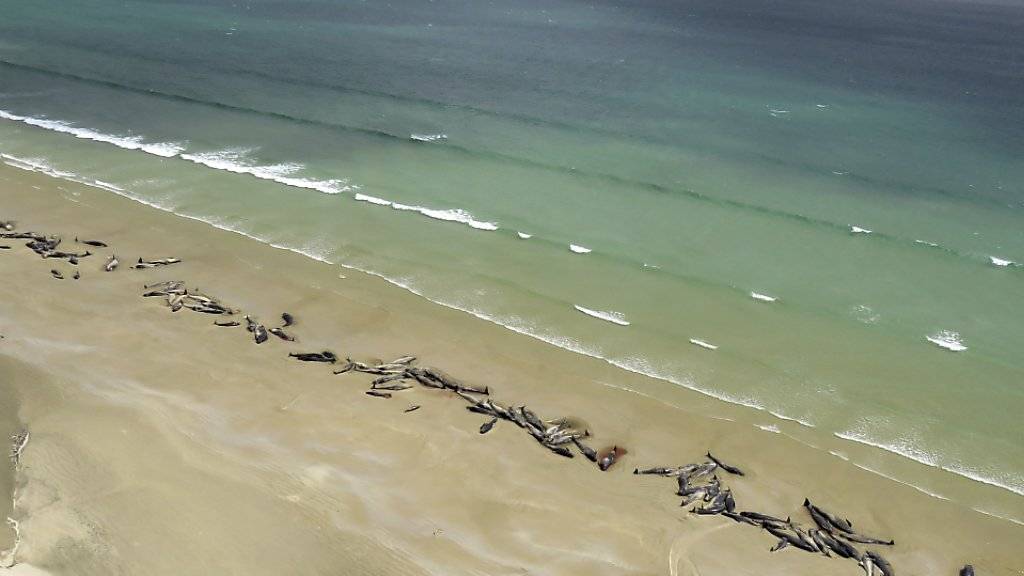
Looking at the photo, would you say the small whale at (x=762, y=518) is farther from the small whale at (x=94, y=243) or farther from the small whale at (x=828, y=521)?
the small whale at (x=94, y=243)

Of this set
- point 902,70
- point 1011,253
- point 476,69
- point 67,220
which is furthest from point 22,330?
point 902,70

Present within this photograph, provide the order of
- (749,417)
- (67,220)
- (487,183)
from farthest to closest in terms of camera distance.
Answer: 1. (487,183)
2. (67,220)
3. (749,417)

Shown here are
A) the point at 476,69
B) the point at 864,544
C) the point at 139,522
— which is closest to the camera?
the point at 139,522

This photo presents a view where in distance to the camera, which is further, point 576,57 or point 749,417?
point 576,57

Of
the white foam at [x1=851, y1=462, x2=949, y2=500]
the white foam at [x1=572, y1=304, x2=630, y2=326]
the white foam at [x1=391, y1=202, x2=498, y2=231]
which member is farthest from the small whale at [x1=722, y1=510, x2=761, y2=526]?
the white foam at [x1=391, y1=202, x2=498, y2=231]

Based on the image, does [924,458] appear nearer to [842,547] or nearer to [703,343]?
[842,547]

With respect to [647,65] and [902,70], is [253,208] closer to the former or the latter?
[647,65]

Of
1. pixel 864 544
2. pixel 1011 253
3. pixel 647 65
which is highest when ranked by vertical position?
pixel 647 65
